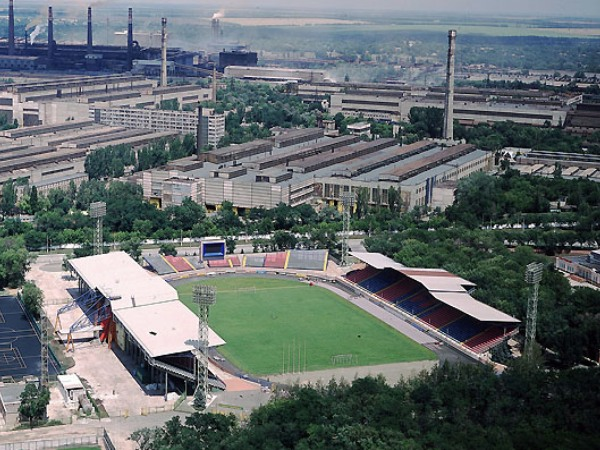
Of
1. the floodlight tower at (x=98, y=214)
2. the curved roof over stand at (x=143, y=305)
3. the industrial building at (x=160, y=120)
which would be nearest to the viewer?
the curved roof over stand at (x=143, y=305)

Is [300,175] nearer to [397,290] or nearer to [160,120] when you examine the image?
[397,290]

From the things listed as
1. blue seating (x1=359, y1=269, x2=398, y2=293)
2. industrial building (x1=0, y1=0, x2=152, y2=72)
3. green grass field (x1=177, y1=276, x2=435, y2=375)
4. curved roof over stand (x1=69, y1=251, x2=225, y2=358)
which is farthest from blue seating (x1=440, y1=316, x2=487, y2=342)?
industrial building (x1=0, y1=0, x2=152, y2=72)

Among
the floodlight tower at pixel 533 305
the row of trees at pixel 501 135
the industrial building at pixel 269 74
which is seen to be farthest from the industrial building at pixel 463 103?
the floodlight tower at pixel 533 305

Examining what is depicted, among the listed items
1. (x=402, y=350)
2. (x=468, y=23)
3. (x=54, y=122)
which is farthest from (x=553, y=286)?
(x=468, y=23)

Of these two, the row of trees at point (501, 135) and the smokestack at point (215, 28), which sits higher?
the smokestack at point (215, 28)

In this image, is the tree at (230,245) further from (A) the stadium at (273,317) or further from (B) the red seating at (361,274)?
(B) the red seating at (361,274)
